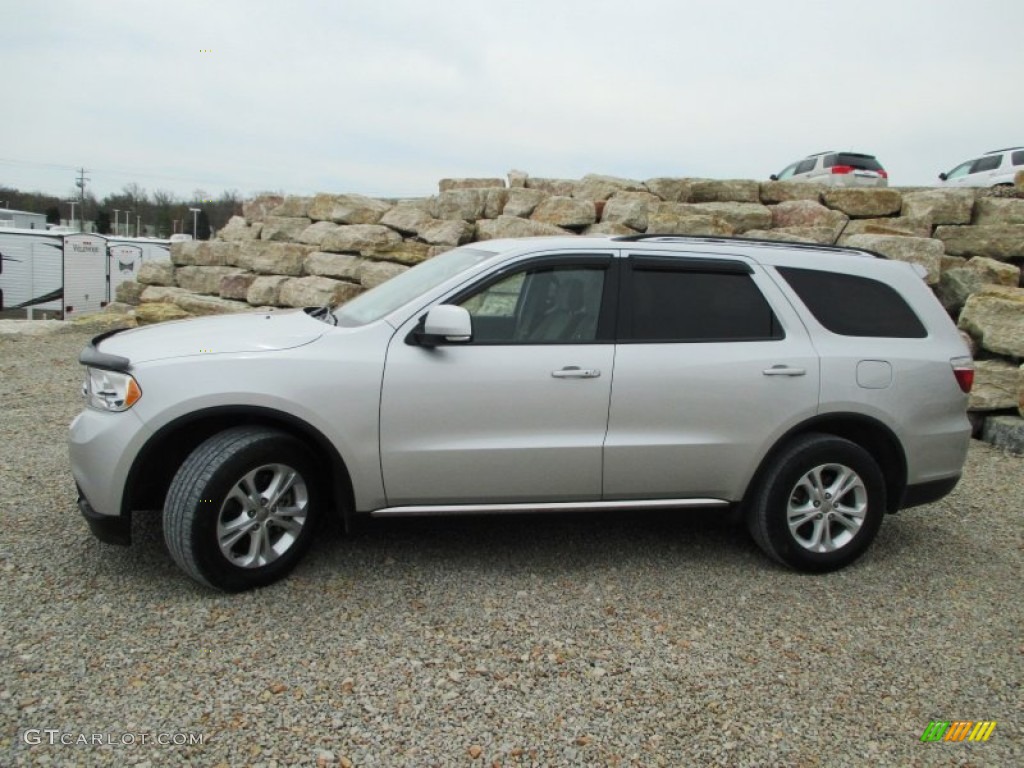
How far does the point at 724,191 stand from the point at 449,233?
459 cm

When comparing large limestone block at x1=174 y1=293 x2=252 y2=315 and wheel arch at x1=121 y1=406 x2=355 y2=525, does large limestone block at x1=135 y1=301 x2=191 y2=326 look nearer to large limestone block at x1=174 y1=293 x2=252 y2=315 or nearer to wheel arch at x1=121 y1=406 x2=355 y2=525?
large limestone block at x1=174 y1=293 x2=252 y2=315

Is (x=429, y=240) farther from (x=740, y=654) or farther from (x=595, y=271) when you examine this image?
(x=740, y=654)

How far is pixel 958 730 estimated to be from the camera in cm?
296

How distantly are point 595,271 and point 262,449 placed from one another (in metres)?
1.94

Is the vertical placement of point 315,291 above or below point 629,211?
below

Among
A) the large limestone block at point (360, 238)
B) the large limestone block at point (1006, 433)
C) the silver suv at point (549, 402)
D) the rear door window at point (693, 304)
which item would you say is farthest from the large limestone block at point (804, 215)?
the rear door window at point (693, 304)

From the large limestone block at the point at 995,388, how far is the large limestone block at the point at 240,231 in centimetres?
1269

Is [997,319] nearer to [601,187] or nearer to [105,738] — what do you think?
[601,187]

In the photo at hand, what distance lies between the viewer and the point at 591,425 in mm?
→ 3887

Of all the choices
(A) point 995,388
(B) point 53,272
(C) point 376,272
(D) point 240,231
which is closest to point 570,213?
(C) point 376,272

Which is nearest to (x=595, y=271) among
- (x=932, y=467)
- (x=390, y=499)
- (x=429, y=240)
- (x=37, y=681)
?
(x=390, y=499)

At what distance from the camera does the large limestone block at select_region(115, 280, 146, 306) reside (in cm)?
1580

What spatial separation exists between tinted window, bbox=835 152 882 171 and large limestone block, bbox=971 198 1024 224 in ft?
23.4

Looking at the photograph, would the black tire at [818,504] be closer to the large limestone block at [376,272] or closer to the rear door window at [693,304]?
the rear door window at [693,304]
